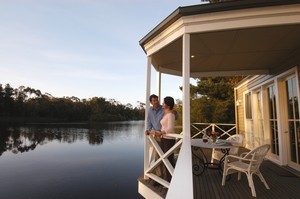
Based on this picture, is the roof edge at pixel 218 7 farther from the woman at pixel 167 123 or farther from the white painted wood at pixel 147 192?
the white painted wood at pixel 147 192

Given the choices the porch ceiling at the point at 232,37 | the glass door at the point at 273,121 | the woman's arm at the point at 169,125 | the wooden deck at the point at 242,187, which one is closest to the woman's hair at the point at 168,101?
the woman's arm at the point at 169,125

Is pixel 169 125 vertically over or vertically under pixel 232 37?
under

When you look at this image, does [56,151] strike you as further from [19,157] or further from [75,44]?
[75,44]

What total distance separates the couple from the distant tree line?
5415 centimetres

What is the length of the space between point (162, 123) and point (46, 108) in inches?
2173

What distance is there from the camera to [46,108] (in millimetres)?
50688

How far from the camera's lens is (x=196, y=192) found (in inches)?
110

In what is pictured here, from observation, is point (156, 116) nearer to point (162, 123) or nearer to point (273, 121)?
point (162, 123)

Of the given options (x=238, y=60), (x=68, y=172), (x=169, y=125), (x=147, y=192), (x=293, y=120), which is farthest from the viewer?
(x=68, y=172)

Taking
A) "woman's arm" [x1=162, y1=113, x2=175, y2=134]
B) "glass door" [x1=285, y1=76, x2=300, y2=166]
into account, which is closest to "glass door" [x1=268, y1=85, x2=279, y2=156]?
"glass door" [x1=285, y1=76, x2=300, y2=166]

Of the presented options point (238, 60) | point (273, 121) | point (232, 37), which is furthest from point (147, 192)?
point (273, 121)

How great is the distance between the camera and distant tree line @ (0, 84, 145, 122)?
46656 millimetres

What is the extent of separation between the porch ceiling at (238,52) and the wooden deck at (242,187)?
7.16 ft

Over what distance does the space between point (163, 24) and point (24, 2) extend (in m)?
11.2
